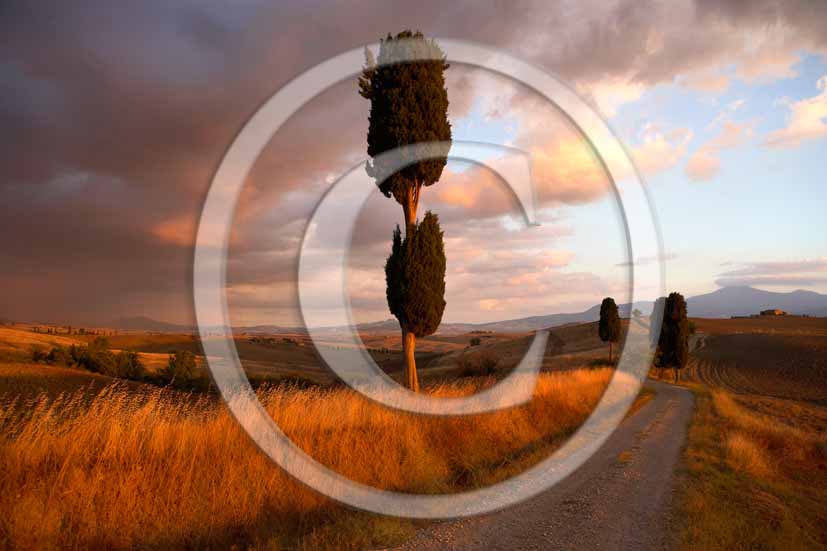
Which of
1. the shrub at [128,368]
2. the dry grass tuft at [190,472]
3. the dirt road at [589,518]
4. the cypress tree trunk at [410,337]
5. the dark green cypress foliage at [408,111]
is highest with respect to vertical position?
the dark green cypress foliage at [408,111]

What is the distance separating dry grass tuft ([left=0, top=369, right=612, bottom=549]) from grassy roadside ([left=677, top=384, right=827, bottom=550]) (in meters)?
3.08

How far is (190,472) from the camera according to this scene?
20.6ft

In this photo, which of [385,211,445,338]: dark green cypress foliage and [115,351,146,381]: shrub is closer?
[385,211,445,338]: dark green cypress foliage

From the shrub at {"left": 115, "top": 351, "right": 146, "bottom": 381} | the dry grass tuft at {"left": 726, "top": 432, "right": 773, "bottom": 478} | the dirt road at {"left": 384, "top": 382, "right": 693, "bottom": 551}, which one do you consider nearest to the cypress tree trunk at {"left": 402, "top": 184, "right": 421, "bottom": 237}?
the dirt road at {"left": 384, "top": 382, "right": 693, "bottom": 551}

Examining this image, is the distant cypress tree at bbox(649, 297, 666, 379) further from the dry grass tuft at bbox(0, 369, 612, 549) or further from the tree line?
Result: the dry grass tuft at bbox(0, 369, 612, 549)

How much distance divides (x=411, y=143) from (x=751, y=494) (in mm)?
12634

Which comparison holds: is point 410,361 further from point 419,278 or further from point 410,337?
point 419,278

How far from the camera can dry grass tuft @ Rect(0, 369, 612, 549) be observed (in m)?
5.21

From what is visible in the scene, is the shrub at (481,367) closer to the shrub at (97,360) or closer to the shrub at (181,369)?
the shrub at (181,369)

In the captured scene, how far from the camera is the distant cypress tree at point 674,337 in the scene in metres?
49.8

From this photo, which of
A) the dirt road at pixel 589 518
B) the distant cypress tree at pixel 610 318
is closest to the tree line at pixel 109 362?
the dirt road at pixel 589 518

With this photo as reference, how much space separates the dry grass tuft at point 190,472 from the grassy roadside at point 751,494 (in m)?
3.08

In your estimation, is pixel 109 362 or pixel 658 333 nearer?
pixel 109 362

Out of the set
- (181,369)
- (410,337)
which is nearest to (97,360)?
(181,369)
